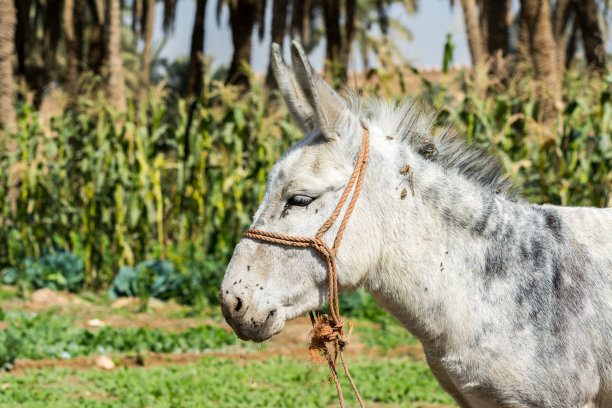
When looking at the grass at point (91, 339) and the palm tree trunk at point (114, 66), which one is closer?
the grass at point (91, 339)

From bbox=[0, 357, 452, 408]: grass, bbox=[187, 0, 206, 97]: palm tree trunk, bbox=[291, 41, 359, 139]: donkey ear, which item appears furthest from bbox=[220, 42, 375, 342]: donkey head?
bbox=[187, 0, 206, 97]: palm tree trunk

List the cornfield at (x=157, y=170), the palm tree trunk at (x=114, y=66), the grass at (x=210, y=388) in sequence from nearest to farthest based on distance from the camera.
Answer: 1. the grass at (x=210, y=388)
2. the cornfield at (x=157, y=170)
3. the palm tree trunk at (x=114, y=66)

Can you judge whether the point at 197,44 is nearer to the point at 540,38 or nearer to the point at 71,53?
the point at 71,53

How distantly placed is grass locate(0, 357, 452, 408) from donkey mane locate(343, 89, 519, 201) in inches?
108

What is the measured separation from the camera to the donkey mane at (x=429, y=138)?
8.07ft

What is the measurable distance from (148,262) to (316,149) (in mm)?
6895

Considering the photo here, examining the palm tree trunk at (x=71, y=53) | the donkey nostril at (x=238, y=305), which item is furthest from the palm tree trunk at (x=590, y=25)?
the donkey nostril at (x=238, y=305)

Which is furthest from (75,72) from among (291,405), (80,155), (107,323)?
(291,405)

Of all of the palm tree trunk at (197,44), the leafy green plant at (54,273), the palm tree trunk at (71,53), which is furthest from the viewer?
the palm tree trunk at (71,53)

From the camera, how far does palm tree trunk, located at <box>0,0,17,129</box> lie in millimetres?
10594

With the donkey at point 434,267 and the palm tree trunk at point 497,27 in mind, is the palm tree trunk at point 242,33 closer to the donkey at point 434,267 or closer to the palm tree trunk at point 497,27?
the palm tree trunk at point 497,27

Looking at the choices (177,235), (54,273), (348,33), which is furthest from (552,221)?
(348,33)

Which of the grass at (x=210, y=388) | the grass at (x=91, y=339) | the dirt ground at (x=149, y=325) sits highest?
the grass at (x=210, y=388)

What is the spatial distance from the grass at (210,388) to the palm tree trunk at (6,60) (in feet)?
21.4
